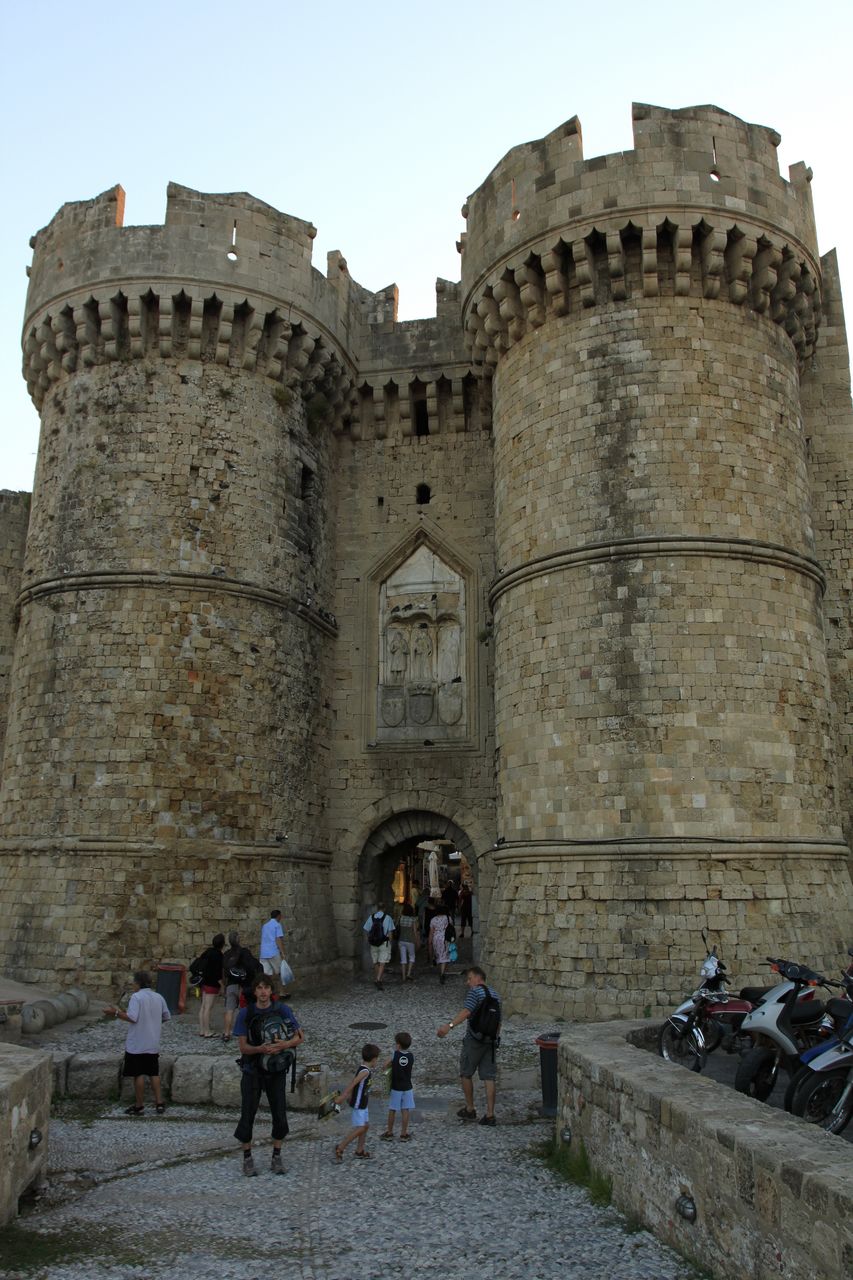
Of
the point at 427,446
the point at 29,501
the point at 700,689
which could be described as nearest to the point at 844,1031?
the point at 700,689

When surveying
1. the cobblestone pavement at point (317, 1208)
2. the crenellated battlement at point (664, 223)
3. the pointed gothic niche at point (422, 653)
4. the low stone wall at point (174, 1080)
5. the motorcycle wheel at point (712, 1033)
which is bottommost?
the cobblestone pavement at point (317, 1208)

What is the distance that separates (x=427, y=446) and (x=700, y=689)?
6952mm

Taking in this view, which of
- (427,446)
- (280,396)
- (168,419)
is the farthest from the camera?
(427,446)

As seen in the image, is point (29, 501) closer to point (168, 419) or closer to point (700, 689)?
point (168, 419)

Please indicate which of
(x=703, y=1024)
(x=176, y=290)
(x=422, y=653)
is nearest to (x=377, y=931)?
(x=422, y=653)

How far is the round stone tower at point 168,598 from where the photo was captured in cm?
1192

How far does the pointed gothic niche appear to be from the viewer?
14.9m

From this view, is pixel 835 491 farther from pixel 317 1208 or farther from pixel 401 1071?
pixel 317 1208

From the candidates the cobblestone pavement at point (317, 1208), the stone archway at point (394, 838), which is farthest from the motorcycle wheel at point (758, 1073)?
the stone archway at point (394, 838)

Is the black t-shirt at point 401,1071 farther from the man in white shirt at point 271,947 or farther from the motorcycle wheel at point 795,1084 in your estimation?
the man in white shirt at point 271,947

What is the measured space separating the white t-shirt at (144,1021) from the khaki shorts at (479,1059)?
217cm

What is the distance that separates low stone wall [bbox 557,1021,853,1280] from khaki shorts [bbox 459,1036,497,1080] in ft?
4.23

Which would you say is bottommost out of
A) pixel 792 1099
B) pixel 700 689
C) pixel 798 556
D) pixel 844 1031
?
pixel 792 1099

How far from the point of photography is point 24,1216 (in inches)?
192
